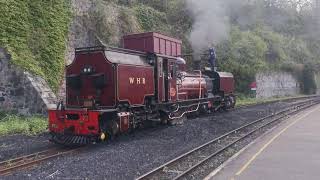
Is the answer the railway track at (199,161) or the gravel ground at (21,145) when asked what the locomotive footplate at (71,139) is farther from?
the railway track at (199,161)

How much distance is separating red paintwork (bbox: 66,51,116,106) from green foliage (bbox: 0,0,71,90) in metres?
4.29

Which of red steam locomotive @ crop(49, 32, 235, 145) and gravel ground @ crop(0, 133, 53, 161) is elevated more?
red steam locomotive @ crop(49, 32, 235, 145)

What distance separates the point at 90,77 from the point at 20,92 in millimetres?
5128

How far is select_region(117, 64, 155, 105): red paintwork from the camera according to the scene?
543 inches

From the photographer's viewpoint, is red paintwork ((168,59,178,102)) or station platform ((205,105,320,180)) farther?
red paintwork ((168,59,178,102))

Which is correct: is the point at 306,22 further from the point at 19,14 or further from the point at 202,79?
the point at 19,14

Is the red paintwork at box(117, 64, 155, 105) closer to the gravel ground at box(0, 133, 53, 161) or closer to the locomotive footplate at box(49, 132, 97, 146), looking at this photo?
the locomotive footplate at box(49, 132, 97, 146)

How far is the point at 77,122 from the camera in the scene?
41.8 ft

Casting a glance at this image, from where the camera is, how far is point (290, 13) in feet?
207

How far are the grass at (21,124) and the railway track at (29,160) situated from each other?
292cm

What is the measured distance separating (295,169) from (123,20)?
65.6ft

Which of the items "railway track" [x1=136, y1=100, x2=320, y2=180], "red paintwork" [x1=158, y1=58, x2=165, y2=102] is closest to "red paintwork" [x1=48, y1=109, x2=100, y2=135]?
"railway track" [x1=136, y1=100, x2=320, y2=180]

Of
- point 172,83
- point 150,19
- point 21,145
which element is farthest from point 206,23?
point 21,145

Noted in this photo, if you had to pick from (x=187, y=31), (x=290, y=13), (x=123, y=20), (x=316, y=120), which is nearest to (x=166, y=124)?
(x=316, y=120)
